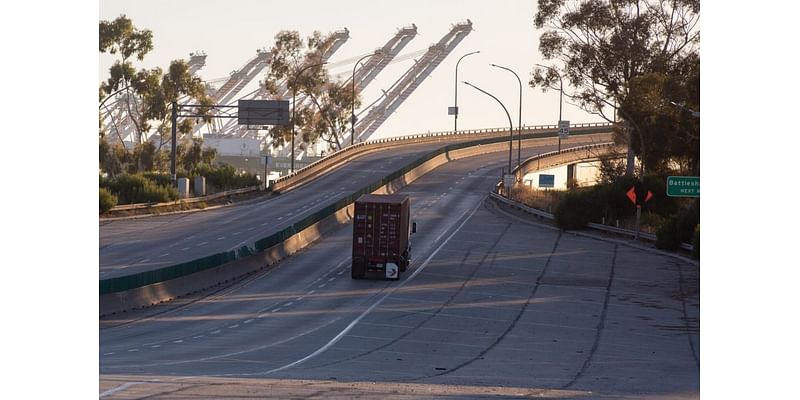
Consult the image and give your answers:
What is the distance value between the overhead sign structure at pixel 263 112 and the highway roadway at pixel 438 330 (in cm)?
2581

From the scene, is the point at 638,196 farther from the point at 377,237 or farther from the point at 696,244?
the point at 377,237

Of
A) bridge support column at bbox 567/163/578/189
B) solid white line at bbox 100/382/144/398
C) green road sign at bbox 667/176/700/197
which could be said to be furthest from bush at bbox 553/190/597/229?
bridge support column at bbox 567/163/578/189

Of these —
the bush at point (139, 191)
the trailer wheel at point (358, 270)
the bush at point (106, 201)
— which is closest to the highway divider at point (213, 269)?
the trailer wheel at point (358, 270)

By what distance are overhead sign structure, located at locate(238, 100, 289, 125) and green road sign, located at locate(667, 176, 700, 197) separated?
45.1 m

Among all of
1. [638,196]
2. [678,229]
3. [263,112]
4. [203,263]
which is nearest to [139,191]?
[263,112]

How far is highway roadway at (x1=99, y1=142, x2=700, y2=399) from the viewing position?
25.5m

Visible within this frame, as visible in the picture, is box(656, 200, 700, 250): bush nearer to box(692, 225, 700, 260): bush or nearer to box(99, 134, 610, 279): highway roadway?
box(692, 225, 700, 260): bush

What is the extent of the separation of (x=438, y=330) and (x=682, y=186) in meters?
16.7

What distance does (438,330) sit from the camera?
1521 inches

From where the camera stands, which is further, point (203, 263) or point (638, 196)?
point (638, 196)
